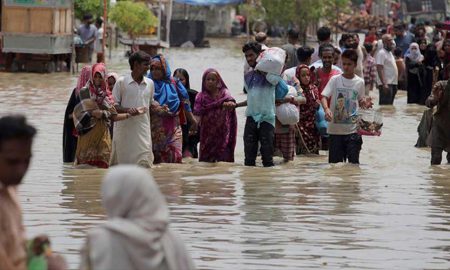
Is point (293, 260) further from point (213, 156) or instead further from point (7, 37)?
point (7, 37)

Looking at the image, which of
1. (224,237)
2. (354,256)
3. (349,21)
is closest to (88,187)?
(224,237)

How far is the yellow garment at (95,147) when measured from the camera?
45.4 feet

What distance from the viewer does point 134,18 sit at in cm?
3906

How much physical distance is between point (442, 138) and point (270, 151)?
1837mm

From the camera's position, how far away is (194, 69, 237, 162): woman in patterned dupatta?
14.5 meters

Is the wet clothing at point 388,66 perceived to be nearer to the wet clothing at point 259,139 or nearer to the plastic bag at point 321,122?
the plastic bag at point 321,122

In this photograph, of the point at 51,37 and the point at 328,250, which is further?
the point at 51,37

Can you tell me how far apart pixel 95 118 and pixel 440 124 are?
361 cm

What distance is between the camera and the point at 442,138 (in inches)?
595

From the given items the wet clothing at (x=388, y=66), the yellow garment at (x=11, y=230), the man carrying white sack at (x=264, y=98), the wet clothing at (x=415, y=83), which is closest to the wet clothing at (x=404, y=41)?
the wet clothing at (x=415, y=83)

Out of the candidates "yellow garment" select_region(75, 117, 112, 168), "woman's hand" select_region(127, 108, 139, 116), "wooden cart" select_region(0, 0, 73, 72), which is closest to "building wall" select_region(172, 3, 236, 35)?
"wooden cart" select_region(0, 0, 73, 72)

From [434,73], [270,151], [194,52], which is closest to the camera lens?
[270,151]

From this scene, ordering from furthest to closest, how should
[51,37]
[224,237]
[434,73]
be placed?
[51,37], [434,73], [224,237]

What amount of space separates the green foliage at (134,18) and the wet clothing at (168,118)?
24730mm
